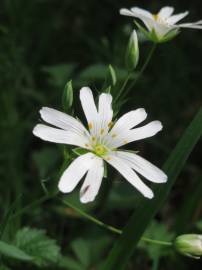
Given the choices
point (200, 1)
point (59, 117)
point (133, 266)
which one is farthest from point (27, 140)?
point (200, 1)

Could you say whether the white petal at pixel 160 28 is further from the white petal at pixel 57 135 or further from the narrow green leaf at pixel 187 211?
the narrow green leaf at pixel 187 211

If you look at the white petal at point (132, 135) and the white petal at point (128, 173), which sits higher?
the white petal at point (132, 135)

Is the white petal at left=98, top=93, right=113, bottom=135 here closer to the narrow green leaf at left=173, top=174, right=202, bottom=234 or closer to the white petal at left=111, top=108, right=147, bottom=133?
the white petal at left=111, top=108, right=147, bottom=133

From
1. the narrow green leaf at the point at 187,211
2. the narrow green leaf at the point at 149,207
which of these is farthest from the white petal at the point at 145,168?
the narrow green leaf at the point at 187,211

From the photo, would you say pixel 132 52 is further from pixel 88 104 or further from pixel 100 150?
pixel 100 150

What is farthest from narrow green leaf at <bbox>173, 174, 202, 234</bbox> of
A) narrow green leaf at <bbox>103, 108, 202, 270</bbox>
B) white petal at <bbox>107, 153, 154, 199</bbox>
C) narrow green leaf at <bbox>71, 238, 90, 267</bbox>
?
white petal at <bbox>107, 153, 154, 199</bbox>

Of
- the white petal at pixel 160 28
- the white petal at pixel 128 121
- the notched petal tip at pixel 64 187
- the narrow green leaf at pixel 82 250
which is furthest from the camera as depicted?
the narrow green leaf at pixel 82 250

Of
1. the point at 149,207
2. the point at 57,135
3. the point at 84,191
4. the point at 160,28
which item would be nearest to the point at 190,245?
the point at 149,207

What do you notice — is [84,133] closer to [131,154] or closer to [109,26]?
[131,154]
